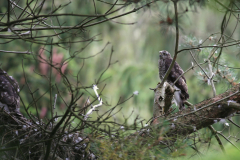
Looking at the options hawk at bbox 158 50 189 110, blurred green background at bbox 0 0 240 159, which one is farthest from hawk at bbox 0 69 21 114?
hawk at bbox 158 50 189 110

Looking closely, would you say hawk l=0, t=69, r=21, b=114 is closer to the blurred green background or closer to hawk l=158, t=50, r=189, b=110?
the blurred green background

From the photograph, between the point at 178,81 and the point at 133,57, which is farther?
the point at 133,57

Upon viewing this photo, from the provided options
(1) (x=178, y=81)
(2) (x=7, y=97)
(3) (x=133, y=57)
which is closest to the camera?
(2) (x=7, y=97)

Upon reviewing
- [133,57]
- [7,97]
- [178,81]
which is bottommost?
[7,97]

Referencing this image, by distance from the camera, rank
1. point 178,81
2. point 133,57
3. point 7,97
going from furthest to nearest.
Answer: point 133,57 < point 178,81 < point 7,97

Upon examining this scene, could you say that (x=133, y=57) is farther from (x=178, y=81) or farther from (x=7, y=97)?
(x=7, y=97)

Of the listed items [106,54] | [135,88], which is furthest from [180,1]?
[106,54]

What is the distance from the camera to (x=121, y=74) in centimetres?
805

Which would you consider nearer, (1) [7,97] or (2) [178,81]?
(1) [7,97]

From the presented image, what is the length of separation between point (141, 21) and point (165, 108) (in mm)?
6755

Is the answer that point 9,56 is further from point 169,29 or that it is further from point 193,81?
point 169,29

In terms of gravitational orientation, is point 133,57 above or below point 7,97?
above

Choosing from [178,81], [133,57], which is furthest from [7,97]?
[133,57]

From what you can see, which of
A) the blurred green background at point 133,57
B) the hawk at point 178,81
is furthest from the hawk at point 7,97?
the hawk at point 178,81
